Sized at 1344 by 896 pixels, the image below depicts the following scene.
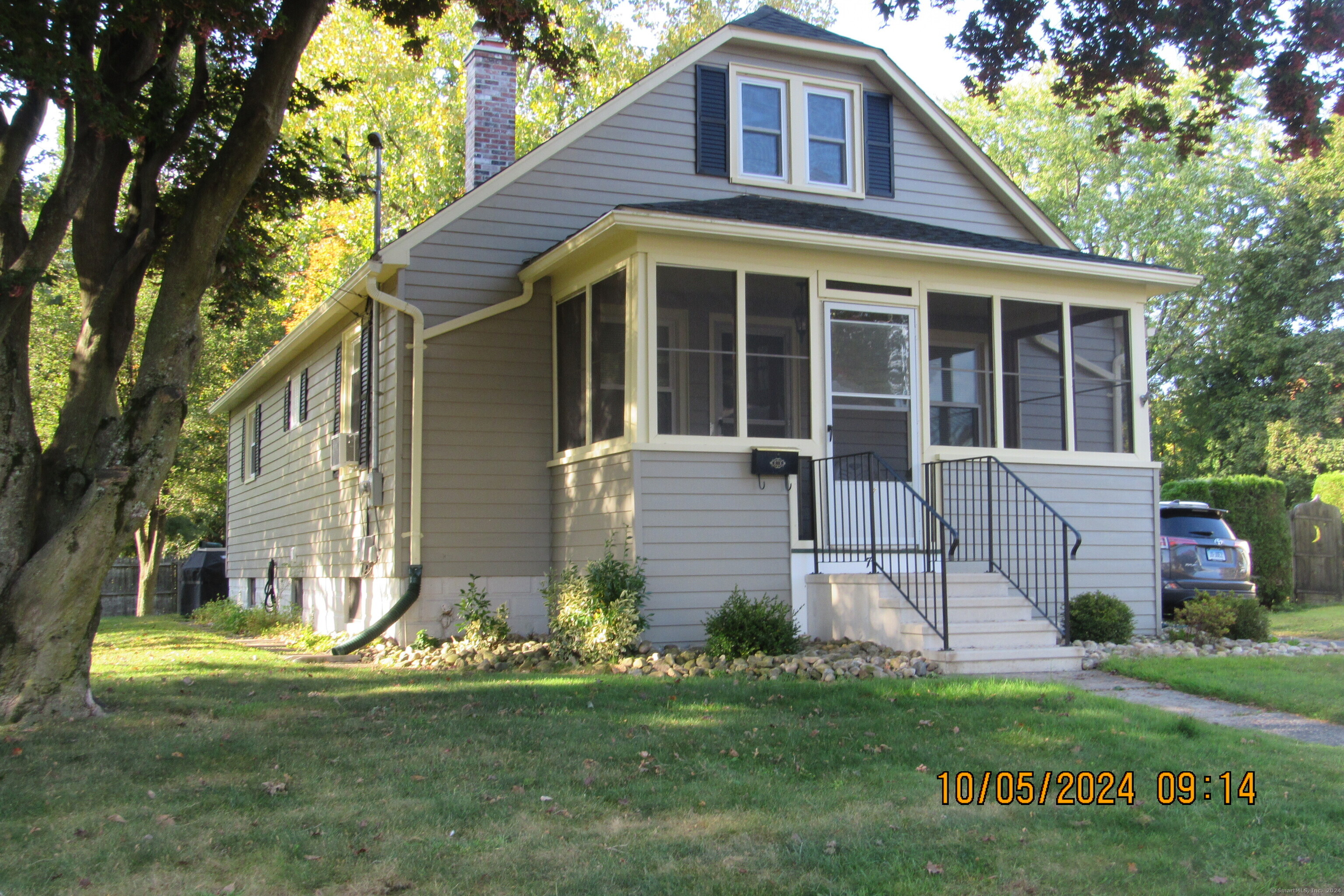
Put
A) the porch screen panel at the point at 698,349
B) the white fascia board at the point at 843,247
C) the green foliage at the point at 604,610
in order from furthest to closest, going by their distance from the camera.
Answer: the porch screen panel at the point at 698,349 < the white fascia board at the point at 843,247 < the green foliage at the point at 604,610

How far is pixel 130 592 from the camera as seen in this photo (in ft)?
82.1

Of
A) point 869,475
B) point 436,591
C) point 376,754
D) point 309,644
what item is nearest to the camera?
point 376,754

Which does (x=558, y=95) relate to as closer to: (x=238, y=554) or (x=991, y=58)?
(x=238, y=554)

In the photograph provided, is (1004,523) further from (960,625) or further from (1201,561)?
(1201,561)

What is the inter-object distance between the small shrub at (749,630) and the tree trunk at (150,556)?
18.5 meters

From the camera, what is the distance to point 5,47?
623 centimetres

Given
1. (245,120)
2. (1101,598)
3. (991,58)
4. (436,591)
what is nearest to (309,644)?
(436,591)

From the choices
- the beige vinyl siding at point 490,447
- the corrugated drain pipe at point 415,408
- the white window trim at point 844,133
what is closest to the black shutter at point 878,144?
the white window trim at point 844,133

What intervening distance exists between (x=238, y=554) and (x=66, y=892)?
16.6 meters

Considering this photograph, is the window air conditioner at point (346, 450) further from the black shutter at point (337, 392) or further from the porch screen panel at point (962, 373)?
the porch screen panel at point (962, 373)

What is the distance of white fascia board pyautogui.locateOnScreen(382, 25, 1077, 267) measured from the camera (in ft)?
33.1

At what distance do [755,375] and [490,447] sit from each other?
2.61 metres

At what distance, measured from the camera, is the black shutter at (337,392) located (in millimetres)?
12664

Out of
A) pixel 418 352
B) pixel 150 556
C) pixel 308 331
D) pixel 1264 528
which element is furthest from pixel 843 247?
pixel 150 556
